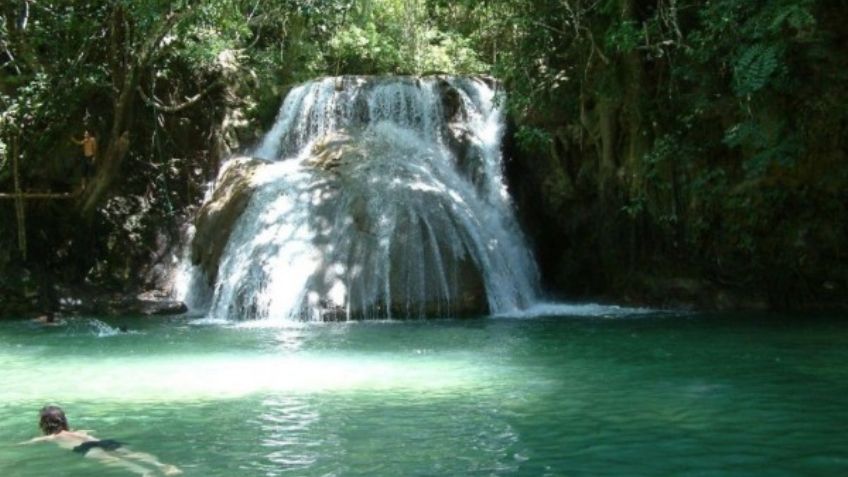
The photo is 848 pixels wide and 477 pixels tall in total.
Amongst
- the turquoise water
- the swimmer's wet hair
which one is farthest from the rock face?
the swimmer's wet hair

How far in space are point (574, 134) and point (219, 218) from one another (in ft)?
21.7

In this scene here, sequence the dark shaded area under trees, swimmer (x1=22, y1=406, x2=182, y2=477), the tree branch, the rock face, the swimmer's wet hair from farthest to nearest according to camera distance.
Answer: the tree branch → the rock face → the dark shaded area under trees → the swimmer's wet hair → swimmer (x1=22, y1=406, x2=182, y2=477)

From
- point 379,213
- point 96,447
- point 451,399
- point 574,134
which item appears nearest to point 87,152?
point 379,213

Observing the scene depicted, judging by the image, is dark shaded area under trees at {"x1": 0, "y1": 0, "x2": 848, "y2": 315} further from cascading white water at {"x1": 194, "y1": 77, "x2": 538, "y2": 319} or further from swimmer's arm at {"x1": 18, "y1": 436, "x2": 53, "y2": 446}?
swimmer's arm at {"x1": 18, "y1": 436, "x2": 53, "y2": 446}

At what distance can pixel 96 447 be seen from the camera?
628 centimetres

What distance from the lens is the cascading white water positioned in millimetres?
15641

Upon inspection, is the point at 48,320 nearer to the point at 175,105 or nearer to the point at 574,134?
the point at 175,105

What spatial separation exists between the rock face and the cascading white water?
18cm

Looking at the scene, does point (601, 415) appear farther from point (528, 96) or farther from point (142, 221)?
point (142, 221)

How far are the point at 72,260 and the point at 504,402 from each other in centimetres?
1336

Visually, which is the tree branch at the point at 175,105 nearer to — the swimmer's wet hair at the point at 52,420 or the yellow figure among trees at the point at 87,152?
the yellow figure among trees at the point at 87,152

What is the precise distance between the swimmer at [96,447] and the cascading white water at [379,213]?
28.8ft

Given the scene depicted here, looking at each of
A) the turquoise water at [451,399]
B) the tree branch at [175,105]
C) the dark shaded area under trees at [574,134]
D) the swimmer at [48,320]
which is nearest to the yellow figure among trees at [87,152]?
the dark shaded area under trees at [574,134]

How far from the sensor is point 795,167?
1443cm
